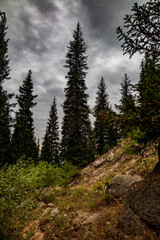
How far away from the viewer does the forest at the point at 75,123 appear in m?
Answer: 4.16

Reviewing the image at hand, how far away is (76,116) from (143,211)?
456 inches

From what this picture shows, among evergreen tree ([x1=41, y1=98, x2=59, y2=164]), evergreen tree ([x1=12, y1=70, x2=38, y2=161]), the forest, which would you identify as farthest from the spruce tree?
evergreen tree ([x1=41, y1=98, x2=59, y2=164])

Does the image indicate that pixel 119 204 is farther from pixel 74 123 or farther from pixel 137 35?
pixel 74 123

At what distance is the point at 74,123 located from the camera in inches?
560

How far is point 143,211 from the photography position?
3709 millimetres

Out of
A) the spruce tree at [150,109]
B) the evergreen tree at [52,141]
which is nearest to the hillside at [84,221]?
the spruce tree at [150,109]

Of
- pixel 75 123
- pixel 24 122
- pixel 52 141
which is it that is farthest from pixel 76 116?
pixel 52 141

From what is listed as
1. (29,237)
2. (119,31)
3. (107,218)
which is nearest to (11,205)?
(29,237)

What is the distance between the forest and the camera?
13.6 feet

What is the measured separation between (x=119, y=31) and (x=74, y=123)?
10.3m

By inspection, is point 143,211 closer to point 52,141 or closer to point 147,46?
point 147,46

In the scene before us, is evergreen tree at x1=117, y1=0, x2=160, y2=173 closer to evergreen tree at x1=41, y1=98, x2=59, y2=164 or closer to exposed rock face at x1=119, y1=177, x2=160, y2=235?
exposed rock face at x1=119, y1=177, x2=160, y2=235

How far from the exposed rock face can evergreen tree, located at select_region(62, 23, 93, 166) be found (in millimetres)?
9541

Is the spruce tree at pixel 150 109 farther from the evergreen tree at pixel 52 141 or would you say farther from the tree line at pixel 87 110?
the evergreen tree at pixel 52 141
